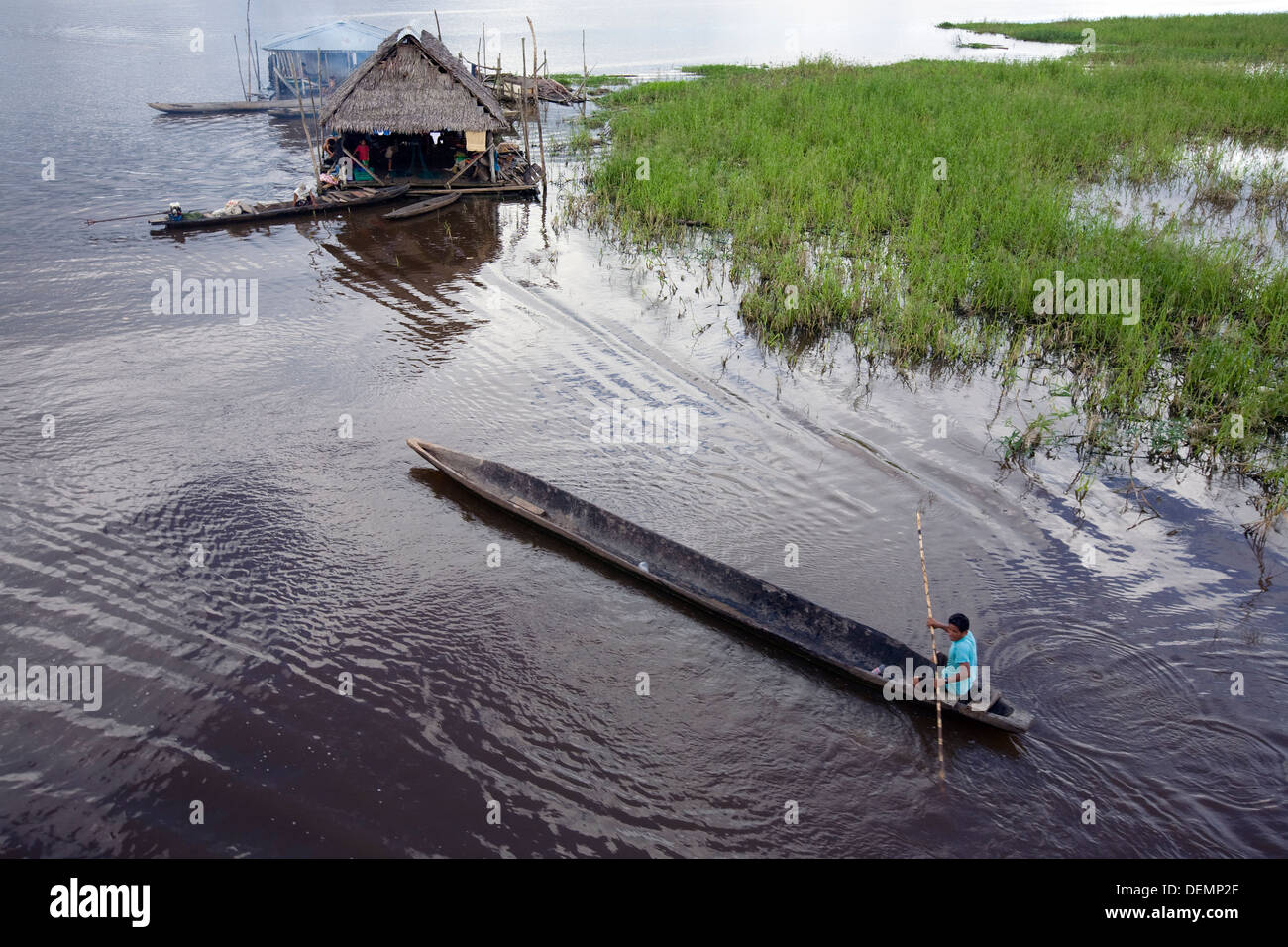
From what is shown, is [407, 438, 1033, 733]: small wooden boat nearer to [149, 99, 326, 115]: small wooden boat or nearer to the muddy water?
the muddy water

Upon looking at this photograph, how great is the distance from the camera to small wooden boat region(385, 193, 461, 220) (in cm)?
1548

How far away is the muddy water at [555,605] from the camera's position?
188 inches

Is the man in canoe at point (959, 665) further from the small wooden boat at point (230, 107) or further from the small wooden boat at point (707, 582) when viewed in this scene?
the small wooden boat at point (230, 107)

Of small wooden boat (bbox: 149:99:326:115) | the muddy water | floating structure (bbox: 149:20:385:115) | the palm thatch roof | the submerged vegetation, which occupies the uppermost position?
floating structure (bbox: 149:20:385:115)

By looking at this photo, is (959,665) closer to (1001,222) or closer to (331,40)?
(1001,222)

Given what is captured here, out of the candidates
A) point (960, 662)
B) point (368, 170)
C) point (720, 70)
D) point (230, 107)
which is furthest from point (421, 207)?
point (720, 70)

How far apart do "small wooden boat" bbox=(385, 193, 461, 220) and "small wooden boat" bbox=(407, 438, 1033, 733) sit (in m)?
9.30

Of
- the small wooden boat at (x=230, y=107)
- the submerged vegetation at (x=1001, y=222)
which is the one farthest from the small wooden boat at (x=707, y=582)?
the small wooden boat at (x=230, y=107)

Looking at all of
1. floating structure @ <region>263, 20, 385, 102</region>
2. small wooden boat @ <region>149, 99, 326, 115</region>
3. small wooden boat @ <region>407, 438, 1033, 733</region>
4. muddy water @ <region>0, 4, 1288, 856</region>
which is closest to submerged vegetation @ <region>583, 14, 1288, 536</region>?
muddy water @ <region>0, 4, 1288, 856</region>

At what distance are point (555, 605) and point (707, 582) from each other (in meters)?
1.19

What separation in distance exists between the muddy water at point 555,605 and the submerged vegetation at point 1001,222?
0.80 metres
